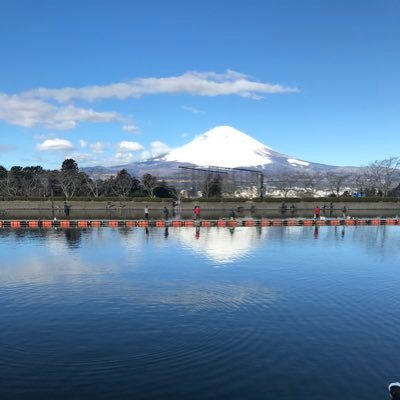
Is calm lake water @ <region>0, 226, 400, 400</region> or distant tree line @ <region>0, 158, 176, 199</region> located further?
distant tree line @ <region>0, 158, 176, 199</region>

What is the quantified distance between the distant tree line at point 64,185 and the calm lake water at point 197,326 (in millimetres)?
50523

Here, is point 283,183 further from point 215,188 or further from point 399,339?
point 399,339

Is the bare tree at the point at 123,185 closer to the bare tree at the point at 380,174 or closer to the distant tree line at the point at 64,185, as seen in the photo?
the distant tree line at the point at 64,185

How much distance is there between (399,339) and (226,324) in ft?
12.5

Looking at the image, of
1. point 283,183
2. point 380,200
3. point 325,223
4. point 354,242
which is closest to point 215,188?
point 283,183

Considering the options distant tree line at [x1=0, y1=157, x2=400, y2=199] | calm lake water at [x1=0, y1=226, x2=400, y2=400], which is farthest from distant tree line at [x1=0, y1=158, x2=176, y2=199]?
calm lake water at [x1=0, y1=226, x2=400, y2=400]

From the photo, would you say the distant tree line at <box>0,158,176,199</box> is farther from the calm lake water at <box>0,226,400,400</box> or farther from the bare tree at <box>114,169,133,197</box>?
the calm lake water at <box>0,226,400,400</box>

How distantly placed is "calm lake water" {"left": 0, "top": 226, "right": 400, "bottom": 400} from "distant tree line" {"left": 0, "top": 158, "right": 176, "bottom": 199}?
1989 inches

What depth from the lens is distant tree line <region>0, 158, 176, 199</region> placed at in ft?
222

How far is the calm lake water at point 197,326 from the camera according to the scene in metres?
7.42

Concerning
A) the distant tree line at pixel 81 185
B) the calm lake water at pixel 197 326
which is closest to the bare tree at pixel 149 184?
the distant tree line at pixel 81 185

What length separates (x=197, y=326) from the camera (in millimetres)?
10000

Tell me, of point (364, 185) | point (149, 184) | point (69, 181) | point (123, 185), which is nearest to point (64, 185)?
point (69, 181)

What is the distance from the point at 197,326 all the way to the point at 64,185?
6017 centimetres
